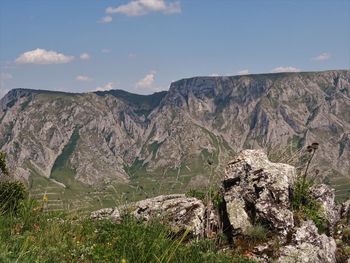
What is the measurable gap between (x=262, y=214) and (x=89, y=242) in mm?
8367

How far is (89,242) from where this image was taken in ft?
26.6

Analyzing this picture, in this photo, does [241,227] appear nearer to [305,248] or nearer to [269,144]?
[305,248]

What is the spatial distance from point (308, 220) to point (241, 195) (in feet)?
8.40

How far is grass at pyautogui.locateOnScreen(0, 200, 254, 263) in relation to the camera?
661cm

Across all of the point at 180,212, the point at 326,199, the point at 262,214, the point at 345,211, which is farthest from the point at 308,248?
the point at 345,211

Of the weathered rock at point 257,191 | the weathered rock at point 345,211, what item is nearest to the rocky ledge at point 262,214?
the weathered rock at point 257,191

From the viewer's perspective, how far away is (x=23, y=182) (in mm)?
13859

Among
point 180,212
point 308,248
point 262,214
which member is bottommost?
point 308,248

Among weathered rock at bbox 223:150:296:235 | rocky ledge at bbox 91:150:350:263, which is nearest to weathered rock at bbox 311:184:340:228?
rocky ledge at bbox 91:150:350:263

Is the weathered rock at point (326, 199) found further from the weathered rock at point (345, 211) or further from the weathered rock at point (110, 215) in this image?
the weathered rock at point (110, 215)

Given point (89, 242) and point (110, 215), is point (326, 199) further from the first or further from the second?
point (89, 242)

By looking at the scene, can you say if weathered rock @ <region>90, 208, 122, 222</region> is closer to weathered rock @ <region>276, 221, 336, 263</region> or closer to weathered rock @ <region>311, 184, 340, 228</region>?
weathered rock @ <region>276, 221, 336, 263</region>

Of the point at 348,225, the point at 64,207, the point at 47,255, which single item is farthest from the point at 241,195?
the point at 47,255

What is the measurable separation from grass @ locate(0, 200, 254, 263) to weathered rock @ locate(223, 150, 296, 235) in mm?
5314
